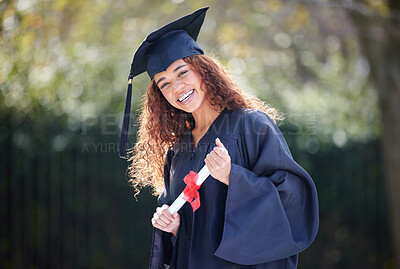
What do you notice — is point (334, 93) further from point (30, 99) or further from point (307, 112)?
point (30, 99)

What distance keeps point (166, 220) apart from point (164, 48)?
0.85 m

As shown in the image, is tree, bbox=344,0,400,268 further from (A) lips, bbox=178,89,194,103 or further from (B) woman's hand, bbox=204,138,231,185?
(B) woman's hand, bbox=204,138,231,185

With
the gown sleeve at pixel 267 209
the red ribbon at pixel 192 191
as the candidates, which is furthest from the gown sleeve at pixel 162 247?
the gown sleeve at pixel 267 209

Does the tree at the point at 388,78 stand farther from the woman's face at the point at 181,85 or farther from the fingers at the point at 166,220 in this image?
the fingers at the point at 166,220

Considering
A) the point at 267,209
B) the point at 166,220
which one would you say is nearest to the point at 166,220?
the point at 166,220

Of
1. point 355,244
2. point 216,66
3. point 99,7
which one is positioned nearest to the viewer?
point 216,66

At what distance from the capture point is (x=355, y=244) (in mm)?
5172

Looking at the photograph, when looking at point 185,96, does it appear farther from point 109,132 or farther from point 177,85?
point 109,132

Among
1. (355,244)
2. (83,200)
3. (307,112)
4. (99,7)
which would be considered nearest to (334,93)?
(307,112)

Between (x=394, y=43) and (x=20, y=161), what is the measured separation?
13.6 ft

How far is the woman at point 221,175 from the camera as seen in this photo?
1.88m

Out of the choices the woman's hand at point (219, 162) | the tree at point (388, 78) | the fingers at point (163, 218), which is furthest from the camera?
the tree at point (388, 78)

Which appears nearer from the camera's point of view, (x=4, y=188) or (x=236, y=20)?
(x=4, y=188)

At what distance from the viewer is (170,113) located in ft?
8.30
